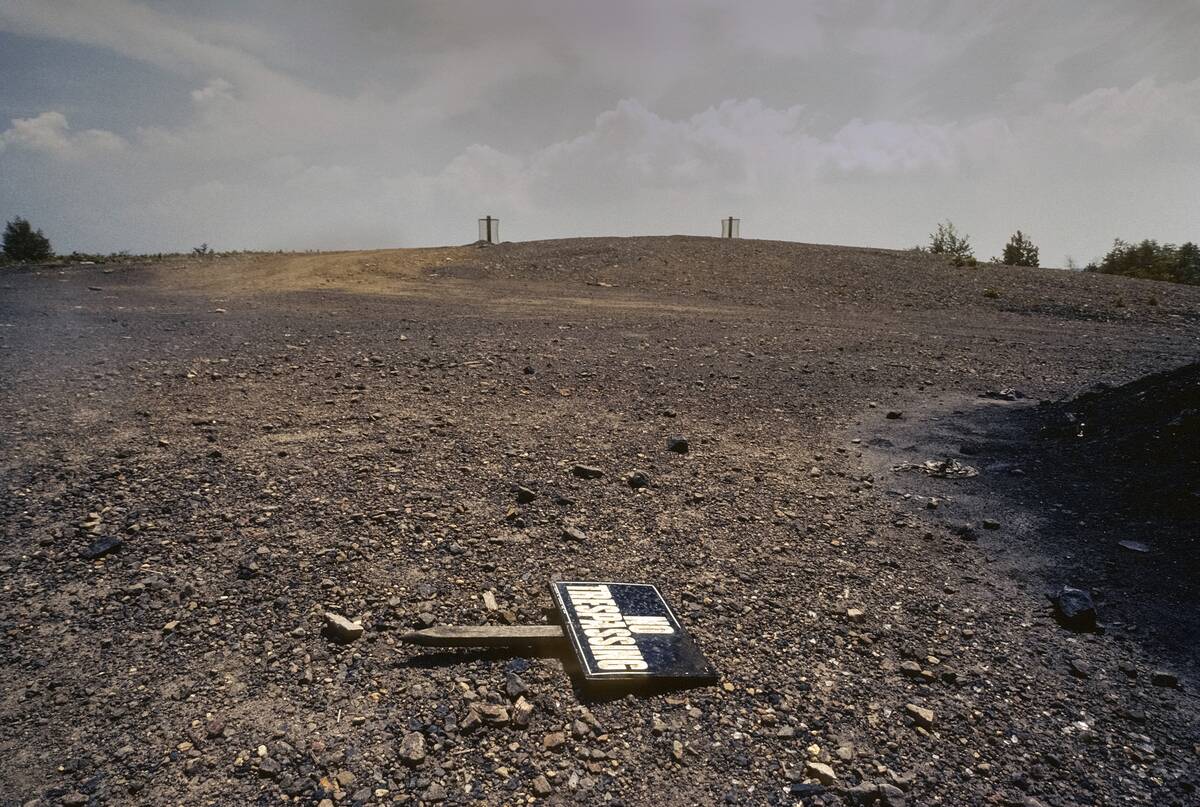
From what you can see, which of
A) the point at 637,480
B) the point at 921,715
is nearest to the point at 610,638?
the point at 921,715

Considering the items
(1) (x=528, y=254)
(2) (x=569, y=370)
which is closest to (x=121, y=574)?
(2) (x=569, y=370)

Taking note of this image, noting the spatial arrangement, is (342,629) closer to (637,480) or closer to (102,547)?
(102,547)

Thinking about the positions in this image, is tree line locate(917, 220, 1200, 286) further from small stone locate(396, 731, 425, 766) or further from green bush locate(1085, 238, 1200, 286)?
small stone locate(396, 731, 425, 766)

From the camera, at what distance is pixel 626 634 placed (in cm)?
258

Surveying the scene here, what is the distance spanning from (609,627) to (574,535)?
0.85 meters

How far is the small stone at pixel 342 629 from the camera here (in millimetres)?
2492

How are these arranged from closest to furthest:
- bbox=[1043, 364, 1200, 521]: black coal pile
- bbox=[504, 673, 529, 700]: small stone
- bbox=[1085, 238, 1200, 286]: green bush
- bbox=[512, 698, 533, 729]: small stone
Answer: bbox=[512, 698, 533, 729]: small stone
bbox=[504, 673, 529, 700]: small stone
bbox=[1043, 364, 1200, 521]: black coal pile
bbox=[1085, 238, 1200, 286]: green bush

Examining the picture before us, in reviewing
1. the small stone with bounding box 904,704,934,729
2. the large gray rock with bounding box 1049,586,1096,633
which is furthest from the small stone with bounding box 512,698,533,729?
the large gray rock with bounding box 1049,586,1096,633

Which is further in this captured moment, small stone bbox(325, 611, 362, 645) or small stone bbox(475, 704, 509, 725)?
small stone bbox(325, 611, 362, 645)

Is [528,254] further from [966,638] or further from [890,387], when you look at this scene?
[966,638]

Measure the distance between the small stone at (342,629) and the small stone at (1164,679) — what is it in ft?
10.5

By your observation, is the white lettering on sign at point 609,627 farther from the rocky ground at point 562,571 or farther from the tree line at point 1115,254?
the tree line at point 1115,254

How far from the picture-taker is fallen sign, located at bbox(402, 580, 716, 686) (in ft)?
7.79

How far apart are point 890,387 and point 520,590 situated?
201 inches
